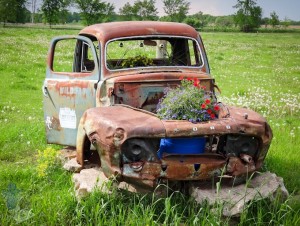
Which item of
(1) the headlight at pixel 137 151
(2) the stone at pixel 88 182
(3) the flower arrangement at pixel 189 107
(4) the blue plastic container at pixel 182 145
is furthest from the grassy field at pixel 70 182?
(3) the flower arrangement at pixel 189 107

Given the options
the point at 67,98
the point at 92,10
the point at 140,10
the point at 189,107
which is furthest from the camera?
the point at 140,10

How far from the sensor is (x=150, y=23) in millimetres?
6902

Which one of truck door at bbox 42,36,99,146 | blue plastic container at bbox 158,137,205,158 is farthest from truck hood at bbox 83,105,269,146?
truck door at bbox 42,36,99,146

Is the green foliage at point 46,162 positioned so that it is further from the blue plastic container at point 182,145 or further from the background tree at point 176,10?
the background tree at point 176,10

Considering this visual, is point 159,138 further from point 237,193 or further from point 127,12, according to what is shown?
point 127,12

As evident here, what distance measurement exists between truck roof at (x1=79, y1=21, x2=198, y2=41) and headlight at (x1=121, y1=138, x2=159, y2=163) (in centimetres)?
238

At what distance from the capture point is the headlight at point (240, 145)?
16.4 feet

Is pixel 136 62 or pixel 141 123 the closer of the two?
pixel 141 123

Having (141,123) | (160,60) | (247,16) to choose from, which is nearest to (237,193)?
(141,123)

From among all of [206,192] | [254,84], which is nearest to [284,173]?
[206,192]

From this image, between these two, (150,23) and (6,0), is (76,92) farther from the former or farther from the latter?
(6,0)

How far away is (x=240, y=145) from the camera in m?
5.07

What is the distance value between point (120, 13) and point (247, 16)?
3050cm

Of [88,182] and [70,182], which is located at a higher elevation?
[88,182]
